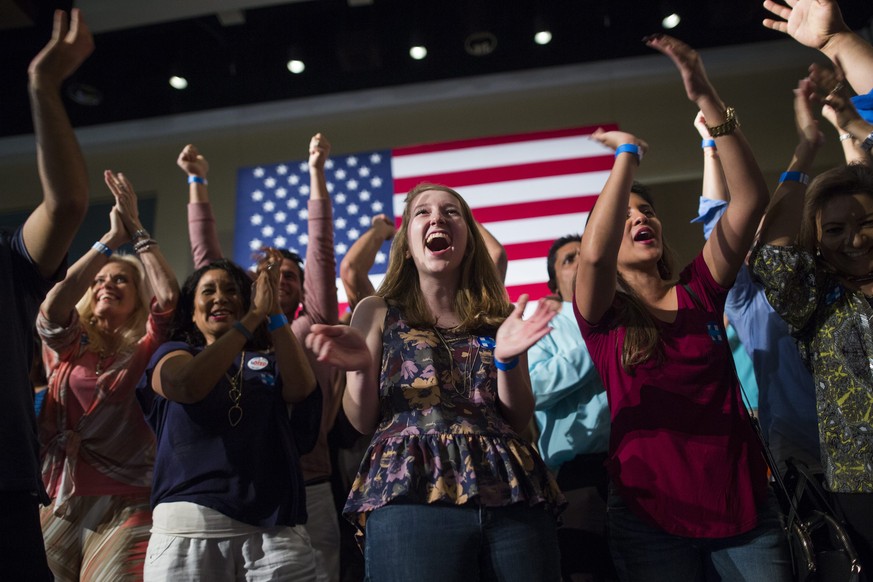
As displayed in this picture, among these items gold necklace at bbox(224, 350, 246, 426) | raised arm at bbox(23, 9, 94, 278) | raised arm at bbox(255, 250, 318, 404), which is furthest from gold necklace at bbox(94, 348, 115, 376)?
raised arm at bbox(23, 9, 94, 278)

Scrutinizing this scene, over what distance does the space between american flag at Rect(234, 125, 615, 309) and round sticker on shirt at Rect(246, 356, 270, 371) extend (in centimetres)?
221

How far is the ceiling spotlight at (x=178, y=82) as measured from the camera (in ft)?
16.6

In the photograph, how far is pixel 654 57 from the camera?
16.9ft

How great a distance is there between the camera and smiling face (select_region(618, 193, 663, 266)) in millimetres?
2012

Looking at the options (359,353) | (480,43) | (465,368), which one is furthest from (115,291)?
(480,43)

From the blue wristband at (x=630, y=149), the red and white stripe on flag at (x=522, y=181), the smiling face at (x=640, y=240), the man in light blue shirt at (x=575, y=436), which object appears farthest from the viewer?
the red and white stripe on flag at (x=522, y=181)

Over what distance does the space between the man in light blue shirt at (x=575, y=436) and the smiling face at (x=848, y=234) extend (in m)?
0.82

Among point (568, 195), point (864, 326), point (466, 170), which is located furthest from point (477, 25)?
point (864, 326)

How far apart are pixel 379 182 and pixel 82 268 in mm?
2876

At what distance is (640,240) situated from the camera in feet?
6.67

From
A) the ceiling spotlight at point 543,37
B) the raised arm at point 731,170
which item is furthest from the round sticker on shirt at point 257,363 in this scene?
the ceiling spotlight at point 543,37

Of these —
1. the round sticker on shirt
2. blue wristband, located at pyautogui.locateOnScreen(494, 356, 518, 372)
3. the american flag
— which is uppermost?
the american flag

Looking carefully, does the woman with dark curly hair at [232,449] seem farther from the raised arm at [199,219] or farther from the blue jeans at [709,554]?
the blue jeans at [709,554]

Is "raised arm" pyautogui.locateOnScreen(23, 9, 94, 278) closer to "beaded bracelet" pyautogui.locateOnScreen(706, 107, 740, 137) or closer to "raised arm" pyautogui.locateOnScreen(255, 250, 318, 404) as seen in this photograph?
"raised arm" pyautogui.locateOnScreen(255, 250, 318, 404)
